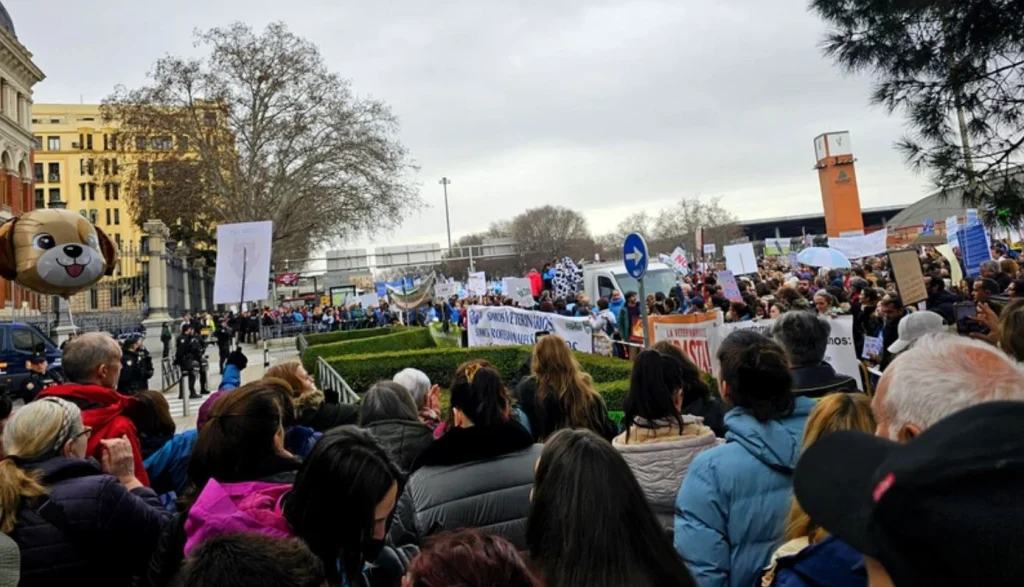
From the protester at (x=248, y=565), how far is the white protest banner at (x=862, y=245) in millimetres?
20497

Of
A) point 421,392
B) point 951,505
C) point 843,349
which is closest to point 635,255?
point 843,349

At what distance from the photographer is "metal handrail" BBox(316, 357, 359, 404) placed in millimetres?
8352

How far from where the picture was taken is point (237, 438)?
8.81 ft

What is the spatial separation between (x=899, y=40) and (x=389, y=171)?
34.6 meters

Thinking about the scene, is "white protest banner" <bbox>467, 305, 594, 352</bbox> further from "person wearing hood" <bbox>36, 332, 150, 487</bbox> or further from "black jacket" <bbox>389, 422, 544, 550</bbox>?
"black jacket" <bbox>389, 422, 544, 550</bbox>

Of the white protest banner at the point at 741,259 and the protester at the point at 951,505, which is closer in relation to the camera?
the protester at the point at 951,505

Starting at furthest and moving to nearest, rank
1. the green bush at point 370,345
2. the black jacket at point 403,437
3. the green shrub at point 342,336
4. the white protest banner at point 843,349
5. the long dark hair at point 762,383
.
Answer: the green shrub at point 342,336
the green bush at point 370,345
the white protest banner at point 843,349
the black jacket at point 403,437
the long dark hair at point 762,383

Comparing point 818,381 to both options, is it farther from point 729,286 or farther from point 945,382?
point 729,286

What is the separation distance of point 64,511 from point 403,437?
1480 millimetres

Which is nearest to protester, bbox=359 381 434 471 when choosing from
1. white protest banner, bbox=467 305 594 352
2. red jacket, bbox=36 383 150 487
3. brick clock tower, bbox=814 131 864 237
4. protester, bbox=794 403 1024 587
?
red jacket, bbox=36 383 150 487

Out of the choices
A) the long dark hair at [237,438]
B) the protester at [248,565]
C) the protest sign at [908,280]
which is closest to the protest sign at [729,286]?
the protest sign at [908,280]

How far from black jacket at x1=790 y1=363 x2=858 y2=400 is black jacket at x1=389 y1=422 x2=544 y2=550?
1633 mm

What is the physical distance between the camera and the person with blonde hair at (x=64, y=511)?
2.55m

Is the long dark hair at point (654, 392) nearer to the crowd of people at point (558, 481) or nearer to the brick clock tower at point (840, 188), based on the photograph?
the crowd of people at point (558, 481)
